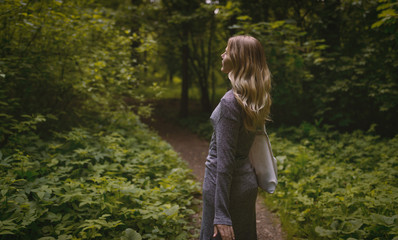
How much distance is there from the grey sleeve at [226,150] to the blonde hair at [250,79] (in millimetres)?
86

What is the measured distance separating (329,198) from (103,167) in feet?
12.3

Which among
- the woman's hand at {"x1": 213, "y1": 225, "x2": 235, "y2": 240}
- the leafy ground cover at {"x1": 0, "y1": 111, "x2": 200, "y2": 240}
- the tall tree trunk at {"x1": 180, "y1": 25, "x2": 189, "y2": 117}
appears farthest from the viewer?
the tall tree trunk at {"x1": 180, "y1": 25, "x2": 189, "y2": 117}

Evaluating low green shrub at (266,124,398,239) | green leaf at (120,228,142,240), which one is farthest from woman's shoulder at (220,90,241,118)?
low green shrub at (266,124,398,239)

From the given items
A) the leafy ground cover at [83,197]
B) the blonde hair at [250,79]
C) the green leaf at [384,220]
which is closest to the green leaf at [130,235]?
the leafy ground cover at [83,197]

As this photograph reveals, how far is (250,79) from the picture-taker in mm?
1710

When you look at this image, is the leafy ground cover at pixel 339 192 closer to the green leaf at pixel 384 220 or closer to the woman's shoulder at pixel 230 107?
the green leaf at pixel 384 220

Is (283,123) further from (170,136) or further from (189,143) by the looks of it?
(170,136)

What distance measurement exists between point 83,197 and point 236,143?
2493 millimetres

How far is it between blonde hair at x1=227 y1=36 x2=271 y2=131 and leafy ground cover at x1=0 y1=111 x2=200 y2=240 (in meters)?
2.16

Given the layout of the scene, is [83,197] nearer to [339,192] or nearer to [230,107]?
[230,107]

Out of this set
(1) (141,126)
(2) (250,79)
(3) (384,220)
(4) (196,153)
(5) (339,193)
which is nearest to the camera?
(2) (250,79)

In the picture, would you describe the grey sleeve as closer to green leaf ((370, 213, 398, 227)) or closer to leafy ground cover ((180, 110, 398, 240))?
leafy ground cover ((180, 110, 398, 240))

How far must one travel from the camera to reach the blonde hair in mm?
1685

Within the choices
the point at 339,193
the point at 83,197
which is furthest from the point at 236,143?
the point at 339,193
